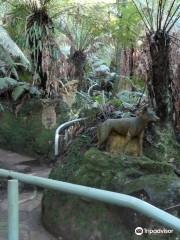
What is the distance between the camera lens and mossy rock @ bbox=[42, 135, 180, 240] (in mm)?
4164

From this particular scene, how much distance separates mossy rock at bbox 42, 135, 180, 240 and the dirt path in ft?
0.48

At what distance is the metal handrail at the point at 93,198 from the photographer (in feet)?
5.61

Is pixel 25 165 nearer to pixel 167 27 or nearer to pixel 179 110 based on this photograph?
pixel 179 110

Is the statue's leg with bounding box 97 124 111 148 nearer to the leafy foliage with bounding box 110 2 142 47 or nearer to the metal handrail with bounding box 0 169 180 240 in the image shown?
the metal handrail with bounding box 0 169 180 240

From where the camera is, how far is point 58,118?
28.7 ft

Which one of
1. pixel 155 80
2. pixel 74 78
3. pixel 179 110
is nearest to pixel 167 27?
pixel 155 80

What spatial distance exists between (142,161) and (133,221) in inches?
33.4

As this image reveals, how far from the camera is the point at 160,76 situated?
5844 mm

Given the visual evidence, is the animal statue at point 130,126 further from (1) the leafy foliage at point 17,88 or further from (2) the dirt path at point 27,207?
(1) the leafy foliage at point 17,88

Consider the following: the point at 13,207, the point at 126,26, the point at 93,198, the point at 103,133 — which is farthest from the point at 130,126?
the point at 126,26

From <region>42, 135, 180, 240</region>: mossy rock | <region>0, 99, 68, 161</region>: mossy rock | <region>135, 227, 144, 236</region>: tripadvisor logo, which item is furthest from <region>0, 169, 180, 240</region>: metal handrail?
<region>0, 99, 68, 161</region>: mossy rock

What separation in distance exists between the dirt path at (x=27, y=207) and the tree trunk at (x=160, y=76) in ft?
6.35

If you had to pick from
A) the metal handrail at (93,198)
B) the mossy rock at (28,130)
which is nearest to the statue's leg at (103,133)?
the metal handrail at (93,198)

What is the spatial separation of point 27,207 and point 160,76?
233 centimetres
